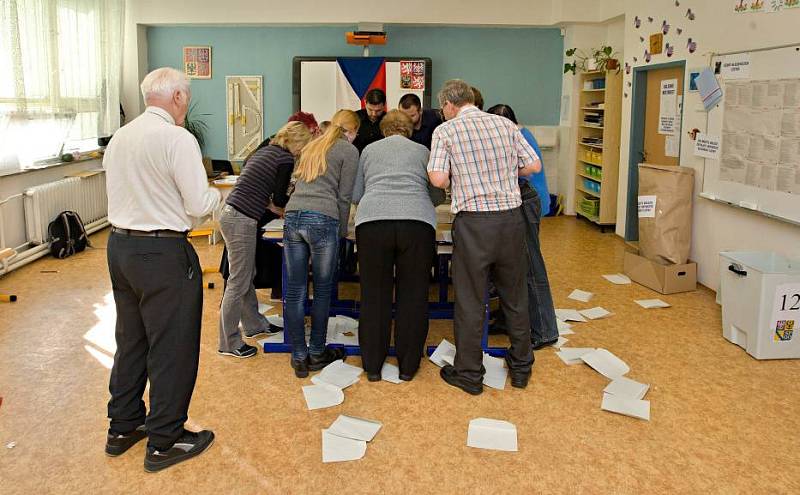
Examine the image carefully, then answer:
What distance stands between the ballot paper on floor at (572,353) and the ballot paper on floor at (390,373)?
3.21 feet

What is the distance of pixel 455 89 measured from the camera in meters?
3.44

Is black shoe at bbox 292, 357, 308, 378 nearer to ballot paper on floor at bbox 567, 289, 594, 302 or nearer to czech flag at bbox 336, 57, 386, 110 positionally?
ballot paper on floor at bbox 567, 289, 594, 302

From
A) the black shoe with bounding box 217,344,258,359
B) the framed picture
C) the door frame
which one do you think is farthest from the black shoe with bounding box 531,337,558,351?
the framed picture


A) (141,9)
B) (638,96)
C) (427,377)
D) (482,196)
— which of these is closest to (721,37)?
(638,96)

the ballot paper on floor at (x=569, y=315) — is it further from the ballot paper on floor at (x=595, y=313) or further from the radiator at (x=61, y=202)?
the radiator at (x=61, y=202)

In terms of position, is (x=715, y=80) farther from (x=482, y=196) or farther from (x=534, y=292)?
(x=482, y=196)

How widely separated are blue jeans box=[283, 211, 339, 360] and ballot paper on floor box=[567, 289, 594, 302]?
2221 mm

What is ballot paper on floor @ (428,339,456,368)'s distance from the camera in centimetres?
389

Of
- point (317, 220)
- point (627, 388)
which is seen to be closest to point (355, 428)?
point (317, 220)

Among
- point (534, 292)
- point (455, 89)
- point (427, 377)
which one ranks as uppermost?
point (455, 89)

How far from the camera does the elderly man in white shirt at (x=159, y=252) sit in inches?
99.8

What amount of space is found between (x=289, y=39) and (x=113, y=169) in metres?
6.77

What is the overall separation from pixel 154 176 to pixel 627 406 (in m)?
2.39

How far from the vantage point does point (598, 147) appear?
8242 millimetres
